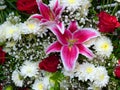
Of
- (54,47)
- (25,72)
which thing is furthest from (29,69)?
(54,47)

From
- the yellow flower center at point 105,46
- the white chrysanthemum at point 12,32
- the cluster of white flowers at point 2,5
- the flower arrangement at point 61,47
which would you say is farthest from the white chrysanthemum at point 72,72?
the cluster of white flowers at point 2,5

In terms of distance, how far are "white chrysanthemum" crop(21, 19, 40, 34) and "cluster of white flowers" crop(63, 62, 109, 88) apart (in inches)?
7.3

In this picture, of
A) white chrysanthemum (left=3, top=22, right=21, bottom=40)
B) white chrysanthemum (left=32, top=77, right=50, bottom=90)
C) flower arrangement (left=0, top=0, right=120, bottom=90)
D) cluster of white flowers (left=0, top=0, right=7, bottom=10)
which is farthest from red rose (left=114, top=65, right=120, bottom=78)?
cluster of white flowers (left=0, top=0, right=7, bottom=10)

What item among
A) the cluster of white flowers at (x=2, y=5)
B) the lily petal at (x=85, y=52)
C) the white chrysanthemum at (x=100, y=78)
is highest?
the cluster of white flowers at (x=2, y=5)

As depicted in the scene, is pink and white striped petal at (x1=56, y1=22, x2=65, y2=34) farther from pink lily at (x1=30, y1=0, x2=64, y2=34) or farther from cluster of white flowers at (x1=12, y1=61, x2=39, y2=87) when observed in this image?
cluster of white flowers at (x1=12, y1=61, x2=39, y2=87)

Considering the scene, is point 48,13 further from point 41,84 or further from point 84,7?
point 41,84

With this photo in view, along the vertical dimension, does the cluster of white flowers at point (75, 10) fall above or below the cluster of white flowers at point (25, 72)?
above

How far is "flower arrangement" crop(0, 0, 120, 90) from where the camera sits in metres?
1.49

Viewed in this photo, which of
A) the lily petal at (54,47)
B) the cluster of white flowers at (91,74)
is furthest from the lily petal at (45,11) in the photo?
the cluster of white flowers at (91,74)

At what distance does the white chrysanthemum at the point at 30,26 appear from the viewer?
59.9 inches

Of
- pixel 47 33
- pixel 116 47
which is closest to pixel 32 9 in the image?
pixel 47 33

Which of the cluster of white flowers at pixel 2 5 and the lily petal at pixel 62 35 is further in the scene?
the cluster of white flowers at pixel 2 5

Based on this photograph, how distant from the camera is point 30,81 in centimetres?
156

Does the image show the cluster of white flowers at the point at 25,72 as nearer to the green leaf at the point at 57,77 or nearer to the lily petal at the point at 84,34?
the green leaf at the point at 57,77
